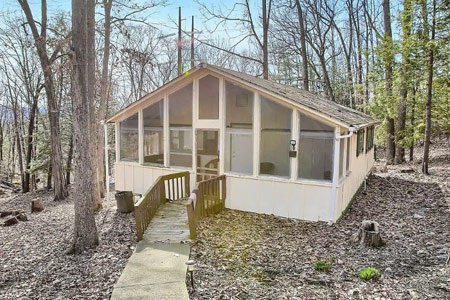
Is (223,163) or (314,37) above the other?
(314,37)

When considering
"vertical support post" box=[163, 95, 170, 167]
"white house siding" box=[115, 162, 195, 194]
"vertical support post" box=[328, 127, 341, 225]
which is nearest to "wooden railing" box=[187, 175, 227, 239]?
"white house siding" box=[115, 162, 195, 194]

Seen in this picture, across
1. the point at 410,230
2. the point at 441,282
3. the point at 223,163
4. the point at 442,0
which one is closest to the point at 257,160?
the point at 223,163

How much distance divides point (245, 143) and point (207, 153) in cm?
116

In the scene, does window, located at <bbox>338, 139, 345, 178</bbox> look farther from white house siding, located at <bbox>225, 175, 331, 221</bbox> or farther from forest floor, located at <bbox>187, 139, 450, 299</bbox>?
forest floor, located at <bbox>187, 139, 450, 299</bbox>

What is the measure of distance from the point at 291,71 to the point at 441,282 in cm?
2003

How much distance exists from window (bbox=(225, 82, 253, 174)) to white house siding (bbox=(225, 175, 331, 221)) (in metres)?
0.35

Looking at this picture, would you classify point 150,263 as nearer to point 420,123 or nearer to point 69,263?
point 69,263

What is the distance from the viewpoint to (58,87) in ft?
50.1

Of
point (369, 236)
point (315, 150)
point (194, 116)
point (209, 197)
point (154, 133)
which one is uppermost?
point (194, 116)

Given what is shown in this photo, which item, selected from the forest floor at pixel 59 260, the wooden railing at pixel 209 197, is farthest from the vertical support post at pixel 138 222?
the wooden railing at pixel 209 197

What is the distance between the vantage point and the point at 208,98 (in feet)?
26.6

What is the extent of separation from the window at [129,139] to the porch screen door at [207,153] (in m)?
2.10

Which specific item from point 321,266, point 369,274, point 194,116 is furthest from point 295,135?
point 369,274

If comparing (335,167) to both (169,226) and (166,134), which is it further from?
(166,134)
